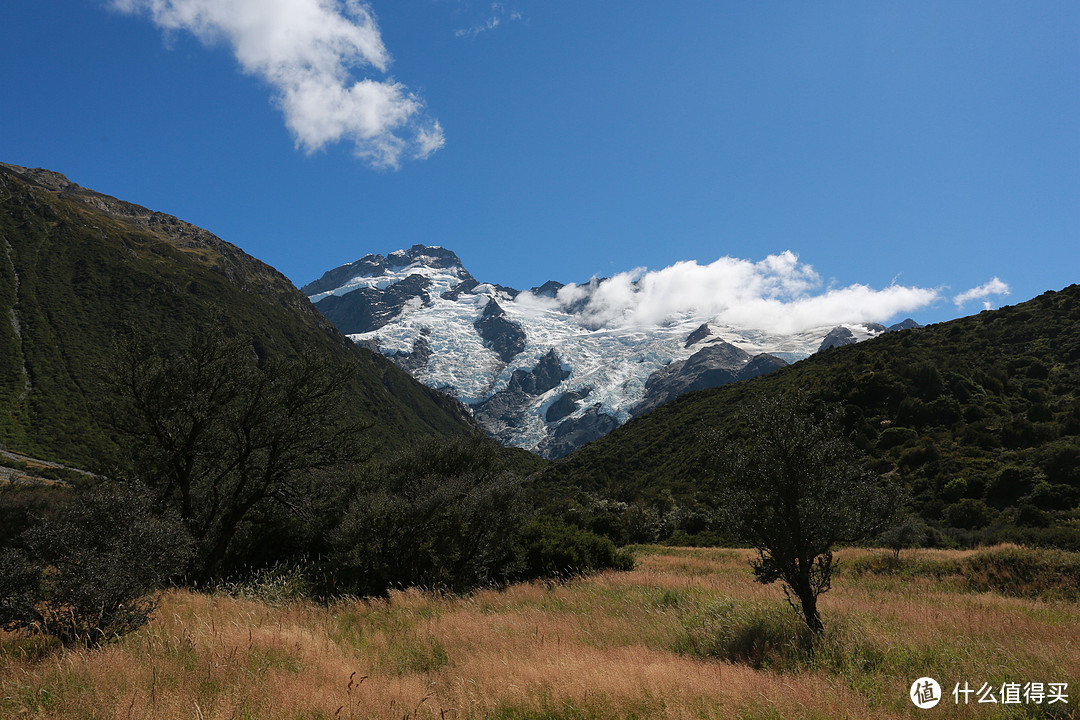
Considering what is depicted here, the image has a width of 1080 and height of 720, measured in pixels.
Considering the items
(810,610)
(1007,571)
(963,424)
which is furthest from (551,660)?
(963,424)

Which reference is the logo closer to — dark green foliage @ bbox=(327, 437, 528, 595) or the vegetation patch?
dark green foliage @ bbox=(327, 437, 528, 595)

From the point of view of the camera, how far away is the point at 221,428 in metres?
19.1

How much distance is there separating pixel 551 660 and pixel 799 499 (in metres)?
6.12

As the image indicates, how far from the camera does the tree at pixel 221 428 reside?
57.9 ft

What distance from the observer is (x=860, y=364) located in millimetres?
A: 66250

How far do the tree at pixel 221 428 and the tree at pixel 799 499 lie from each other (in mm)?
16754

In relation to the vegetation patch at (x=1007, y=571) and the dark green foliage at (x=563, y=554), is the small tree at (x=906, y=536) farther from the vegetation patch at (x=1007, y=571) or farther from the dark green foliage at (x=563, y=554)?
the dark green foliage at (x=563, y=554)

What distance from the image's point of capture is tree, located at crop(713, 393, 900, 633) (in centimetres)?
955

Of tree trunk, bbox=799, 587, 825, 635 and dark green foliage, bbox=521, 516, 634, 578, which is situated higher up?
tree trunk, bbox=799, 587, 825, 635

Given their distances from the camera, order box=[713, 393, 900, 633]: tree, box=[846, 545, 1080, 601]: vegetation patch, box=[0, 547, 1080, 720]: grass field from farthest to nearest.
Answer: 1. box=[846, 545, 1080, 601]: vegetation patch
2. box=[713, 393, 900, 633]: tree
3. box=[0, 547, 1080, 720]: grass field

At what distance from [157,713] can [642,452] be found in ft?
288

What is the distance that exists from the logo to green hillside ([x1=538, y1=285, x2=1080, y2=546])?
501 centimetres

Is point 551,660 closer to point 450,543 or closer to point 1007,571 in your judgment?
point 450,543

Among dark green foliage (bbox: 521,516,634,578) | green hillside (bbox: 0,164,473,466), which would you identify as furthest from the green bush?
green hillside (bbox: 0,164,473,466)
